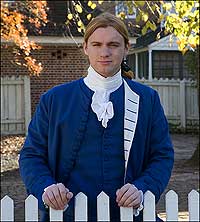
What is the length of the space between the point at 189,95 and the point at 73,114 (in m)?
16.0

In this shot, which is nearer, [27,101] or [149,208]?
[149,208]

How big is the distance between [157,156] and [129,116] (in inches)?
9.7

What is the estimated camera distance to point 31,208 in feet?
9.07

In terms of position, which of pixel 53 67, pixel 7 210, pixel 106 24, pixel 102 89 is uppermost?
pixel 53 67

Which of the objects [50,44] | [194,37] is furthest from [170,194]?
[50,44]

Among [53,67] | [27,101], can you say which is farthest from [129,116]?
[53,67]

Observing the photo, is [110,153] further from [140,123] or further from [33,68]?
[33,68]

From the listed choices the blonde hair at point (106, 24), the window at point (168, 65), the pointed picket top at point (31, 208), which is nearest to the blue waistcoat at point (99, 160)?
the pointed picket top at point (31, 208)

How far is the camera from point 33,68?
42.6 ft

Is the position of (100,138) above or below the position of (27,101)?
below

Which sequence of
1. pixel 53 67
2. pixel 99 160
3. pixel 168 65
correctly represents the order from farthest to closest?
pixel 168 65 < pixel 53 67 < pixel 99 160

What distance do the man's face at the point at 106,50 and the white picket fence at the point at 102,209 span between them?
1.96 feet

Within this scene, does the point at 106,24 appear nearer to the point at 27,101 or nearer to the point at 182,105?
the point at 27,101

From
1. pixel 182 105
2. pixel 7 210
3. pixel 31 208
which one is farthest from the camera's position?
pixel 182 105
